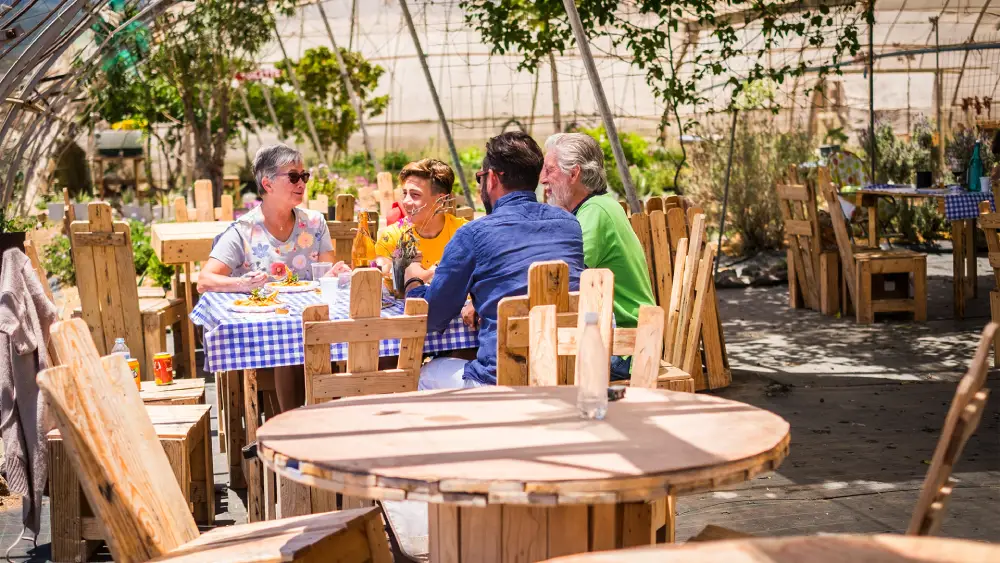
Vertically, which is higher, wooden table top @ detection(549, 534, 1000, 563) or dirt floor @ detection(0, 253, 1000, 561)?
wooden table top @ detection(549, 534, 1000, 563)

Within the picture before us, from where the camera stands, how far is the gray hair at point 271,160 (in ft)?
16.8

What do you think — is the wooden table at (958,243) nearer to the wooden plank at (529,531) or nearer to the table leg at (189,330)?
the table leg at (189,330)

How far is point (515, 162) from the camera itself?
4.09m

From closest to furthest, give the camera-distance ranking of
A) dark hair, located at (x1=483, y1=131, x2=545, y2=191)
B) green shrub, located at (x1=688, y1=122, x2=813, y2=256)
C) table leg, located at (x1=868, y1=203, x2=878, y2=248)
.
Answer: dark hair, located at (x1=483, y1=131, x2=545, y2=191)
table leg, located at (x1=868, y1=203, x2=878, y2=248)
green shrub, located at (x1=688, y1=122, x2=813, y2=256)

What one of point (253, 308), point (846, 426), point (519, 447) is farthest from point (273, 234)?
point (519, 447)

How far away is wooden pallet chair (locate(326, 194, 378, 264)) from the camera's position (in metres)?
6.29

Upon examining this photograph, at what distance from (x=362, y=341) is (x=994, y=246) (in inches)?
178

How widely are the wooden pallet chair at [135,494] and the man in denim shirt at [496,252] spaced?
42.3 inches

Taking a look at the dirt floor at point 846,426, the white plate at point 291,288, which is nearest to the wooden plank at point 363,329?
the dirt floor at point 846,426

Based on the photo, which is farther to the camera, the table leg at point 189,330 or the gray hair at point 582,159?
the table leg at point 189,330

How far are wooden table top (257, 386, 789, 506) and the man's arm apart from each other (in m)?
1.04

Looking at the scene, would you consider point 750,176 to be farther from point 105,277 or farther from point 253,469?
point 253,469

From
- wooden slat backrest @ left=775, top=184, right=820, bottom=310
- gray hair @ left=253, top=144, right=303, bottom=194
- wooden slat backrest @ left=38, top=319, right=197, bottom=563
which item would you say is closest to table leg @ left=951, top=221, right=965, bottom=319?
wooden slat backrest @ left=775, top=184, right=820, bottom=310

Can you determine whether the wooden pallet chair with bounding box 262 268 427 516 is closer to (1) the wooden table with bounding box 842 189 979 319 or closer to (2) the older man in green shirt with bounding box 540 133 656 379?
(2) the older man in green shirt with bounding box 540 133 656 379
